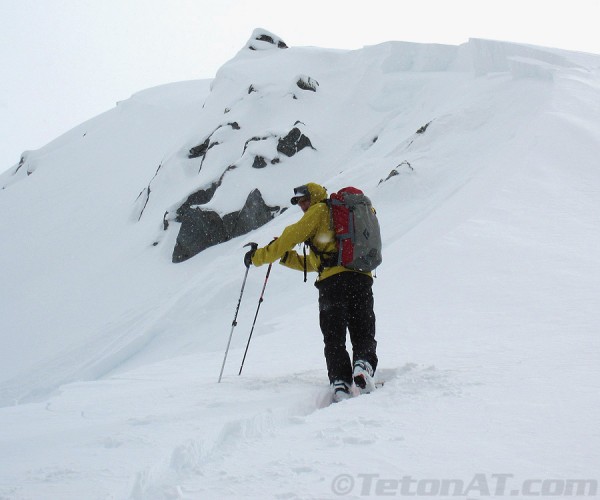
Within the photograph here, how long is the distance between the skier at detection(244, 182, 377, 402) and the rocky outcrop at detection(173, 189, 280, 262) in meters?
17.0

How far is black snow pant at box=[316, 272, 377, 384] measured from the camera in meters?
4.35

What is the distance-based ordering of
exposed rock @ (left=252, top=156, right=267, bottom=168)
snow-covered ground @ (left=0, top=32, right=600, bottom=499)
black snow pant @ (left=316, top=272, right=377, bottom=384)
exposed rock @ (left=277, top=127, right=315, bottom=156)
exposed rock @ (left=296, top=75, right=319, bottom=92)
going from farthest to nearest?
1. exposed rock @ (left=296, top=75, right=319, bottom=92)
2. exposed rock @ (left=277, top=127, right=315, bottom=156)
3. exposed rock @ (left=252, top=156, right=267, bottom=168)
4. black snow pant @ (left=316, top=272, right=377, bottom=384)
5. snow-covered ground @ (left=0, top=32, right=600, bottom=499)

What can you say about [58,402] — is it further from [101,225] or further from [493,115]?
[101,225]

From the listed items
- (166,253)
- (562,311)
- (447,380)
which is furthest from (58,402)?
(166,253)

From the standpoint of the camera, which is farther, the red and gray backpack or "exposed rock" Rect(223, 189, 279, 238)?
"exposed rock" Rect(223, 189, 279, 238)

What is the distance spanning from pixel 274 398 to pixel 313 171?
21.6 metres

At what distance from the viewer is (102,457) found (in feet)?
8.86

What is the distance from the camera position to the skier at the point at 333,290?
436cm

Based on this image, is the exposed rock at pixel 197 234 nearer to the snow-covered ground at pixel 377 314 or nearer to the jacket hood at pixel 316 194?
the snow-covered ground at pixel 377 314

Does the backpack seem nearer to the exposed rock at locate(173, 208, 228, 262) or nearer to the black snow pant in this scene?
the black snow pant

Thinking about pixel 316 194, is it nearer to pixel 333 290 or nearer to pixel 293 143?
pixel 333 290

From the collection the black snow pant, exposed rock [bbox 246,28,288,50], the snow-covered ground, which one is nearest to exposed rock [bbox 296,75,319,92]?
the snow-covered ground

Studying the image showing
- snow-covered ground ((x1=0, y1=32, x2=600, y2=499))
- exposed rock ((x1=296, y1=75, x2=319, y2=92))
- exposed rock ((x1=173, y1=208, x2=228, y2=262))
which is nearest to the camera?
snow-covered ground ((x1=0, y1=32, x2=600, y2=499))

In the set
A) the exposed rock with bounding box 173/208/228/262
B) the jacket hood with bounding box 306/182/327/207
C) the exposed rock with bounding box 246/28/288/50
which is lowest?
the exposed rock with bounding box 173/208/228/262
